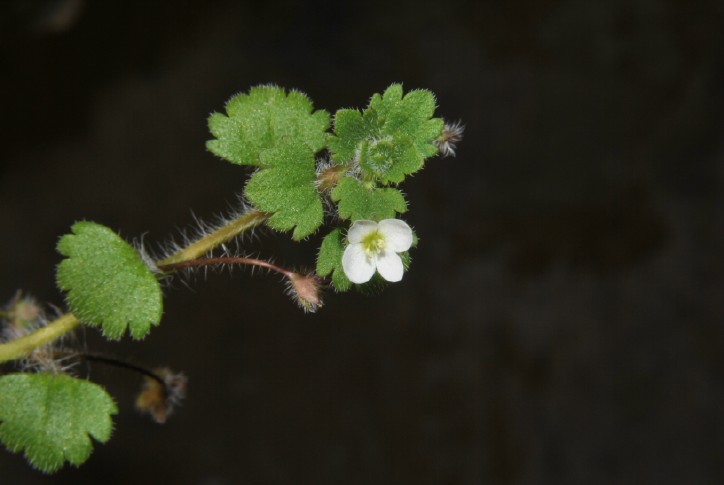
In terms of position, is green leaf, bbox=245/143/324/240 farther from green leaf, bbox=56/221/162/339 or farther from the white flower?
green leaf, bbox=56/221/162/339

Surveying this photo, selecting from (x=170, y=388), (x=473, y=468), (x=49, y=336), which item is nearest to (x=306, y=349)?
(x=473, y=468)

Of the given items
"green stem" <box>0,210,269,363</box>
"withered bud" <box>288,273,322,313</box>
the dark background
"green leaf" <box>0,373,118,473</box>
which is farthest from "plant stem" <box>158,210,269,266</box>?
the dark background

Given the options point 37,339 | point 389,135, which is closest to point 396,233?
point 389,135

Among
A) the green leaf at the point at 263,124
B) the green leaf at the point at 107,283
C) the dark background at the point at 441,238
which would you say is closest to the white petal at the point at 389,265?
the green leaf at the point at 263,124

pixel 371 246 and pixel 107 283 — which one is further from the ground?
pixel 371 246

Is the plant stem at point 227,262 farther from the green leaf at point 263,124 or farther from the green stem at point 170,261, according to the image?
the green leaf at point 263,124

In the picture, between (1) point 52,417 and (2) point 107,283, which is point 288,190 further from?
(1) point 52,417

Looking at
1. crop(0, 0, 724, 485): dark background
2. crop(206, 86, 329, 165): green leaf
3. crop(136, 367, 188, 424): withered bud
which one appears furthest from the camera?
crop(0, 0, 724, 485): dark background
